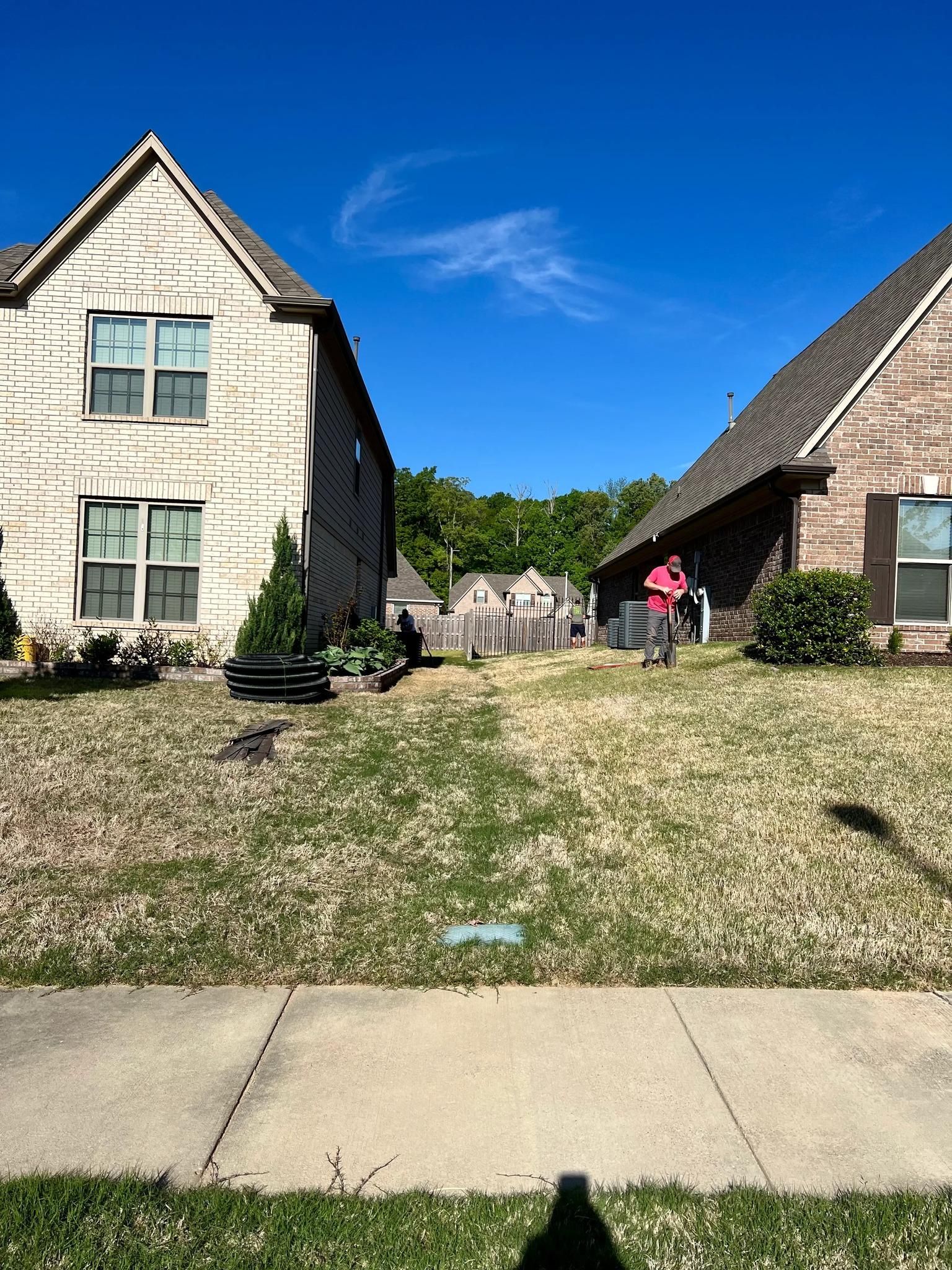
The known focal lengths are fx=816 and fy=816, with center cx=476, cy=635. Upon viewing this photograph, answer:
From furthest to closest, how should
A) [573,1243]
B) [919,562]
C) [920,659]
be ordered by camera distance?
1. [919,562]
2. [920,659]
3. [573,1243]

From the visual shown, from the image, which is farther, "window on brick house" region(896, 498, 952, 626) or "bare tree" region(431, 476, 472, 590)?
"bare tree" region(431, 476, 472, 590)

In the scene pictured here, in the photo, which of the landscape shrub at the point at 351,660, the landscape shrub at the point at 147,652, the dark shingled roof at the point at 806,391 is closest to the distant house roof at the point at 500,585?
the dark shingled roof at the point at 806,391

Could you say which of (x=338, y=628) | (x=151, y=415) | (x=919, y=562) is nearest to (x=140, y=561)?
(x=151, y=415)

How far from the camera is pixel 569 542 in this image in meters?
87.7

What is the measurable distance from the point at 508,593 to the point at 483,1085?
2690 inches

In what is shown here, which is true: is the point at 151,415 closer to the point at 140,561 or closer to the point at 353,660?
the point at 140,561

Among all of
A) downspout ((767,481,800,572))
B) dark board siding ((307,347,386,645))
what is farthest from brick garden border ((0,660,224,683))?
downspout ((767,481,800,572))

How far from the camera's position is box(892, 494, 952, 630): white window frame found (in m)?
13.6

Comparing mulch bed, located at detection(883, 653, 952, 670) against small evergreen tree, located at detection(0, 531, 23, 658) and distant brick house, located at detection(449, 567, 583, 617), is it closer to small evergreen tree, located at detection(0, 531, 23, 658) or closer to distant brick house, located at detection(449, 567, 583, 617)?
small evergreen tree, located at detection(0, 531, 23, 658)

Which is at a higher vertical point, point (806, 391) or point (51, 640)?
point (806, 391)

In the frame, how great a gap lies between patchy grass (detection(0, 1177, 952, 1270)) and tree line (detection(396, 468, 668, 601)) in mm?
79608

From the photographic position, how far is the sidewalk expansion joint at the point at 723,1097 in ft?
8.31

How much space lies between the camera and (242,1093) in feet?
9.56

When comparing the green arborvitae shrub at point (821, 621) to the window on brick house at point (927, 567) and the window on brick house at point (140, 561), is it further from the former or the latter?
the window on brick house at point (140, 561)
